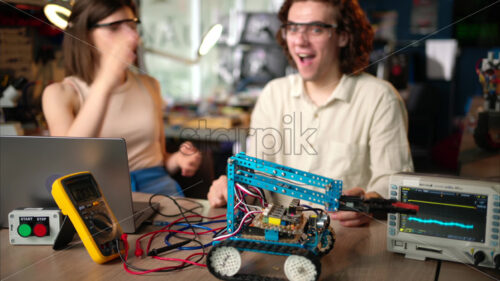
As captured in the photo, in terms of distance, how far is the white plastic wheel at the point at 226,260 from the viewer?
0.84 metres

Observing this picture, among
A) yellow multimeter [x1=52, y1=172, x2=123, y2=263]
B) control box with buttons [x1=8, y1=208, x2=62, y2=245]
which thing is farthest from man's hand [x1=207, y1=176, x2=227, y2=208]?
control box with buttons [x1=8, y1=208, x2=62, y2=245]

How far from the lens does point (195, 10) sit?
15.8 ft

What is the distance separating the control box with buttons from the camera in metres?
1.01

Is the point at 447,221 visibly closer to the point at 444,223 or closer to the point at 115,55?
the point at 444,223

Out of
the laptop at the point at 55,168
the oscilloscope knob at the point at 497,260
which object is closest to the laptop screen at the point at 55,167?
the laptop at the point at 55,168

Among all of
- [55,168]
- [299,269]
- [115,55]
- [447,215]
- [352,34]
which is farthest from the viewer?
[352,34]

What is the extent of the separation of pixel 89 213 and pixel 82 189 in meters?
0.07

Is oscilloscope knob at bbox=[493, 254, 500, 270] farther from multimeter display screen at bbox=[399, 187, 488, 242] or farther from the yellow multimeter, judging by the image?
the yellow multimeter

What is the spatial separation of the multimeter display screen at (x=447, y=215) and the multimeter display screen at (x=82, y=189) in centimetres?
78

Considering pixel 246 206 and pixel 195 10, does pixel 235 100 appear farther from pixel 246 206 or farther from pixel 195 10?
pixel 246 206

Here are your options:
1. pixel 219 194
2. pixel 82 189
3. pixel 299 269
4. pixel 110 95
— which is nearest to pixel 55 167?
pixel 82 189

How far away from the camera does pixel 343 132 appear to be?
5.48 ft

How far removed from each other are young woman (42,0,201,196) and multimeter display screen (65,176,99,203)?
15.8 inches

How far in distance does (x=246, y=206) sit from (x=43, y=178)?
0.59m
